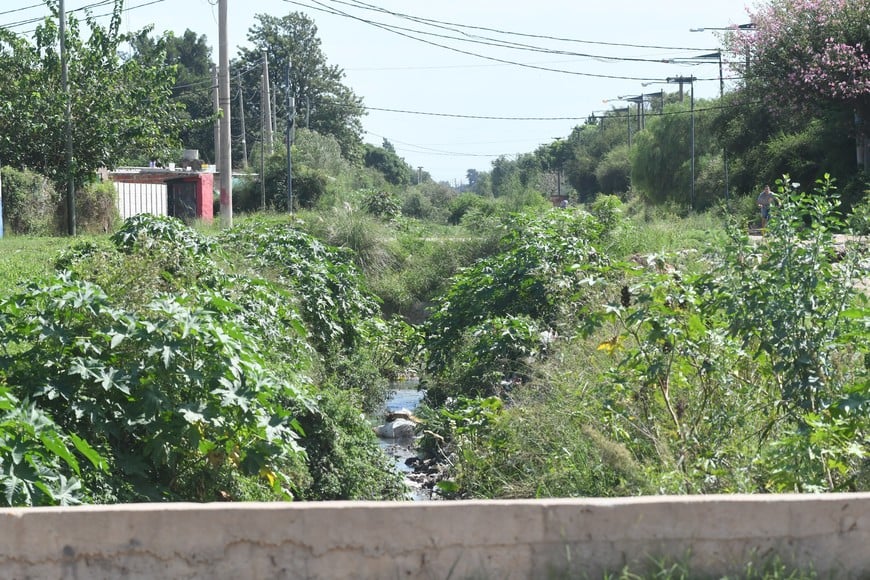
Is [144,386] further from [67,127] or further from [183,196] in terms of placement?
[183,196]

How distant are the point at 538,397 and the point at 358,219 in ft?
52.7

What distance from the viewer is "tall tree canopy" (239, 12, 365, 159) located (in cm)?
7519

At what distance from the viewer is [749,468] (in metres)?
6.65

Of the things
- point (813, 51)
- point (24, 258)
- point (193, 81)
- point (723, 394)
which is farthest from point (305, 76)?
point (723, 394)

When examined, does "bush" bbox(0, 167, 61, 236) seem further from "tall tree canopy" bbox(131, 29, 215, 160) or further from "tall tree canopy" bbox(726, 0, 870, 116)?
"tall tree canopy" bbox(131, 29, 215, 160)

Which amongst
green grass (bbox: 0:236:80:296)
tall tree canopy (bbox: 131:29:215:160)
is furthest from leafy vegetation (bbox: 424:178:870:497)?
tall tree canopy (bbox: 131:29:215:160)

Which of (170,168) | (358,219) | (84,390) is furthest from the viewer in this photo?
(170,168)

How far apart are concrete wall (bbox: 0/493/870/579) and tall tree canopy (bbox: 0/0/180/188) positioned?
22.6 m

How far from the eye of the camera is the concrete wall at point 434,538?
433cm

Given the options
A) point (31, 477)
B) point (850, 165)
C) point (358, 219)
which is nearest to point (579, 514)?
point (31, 477)

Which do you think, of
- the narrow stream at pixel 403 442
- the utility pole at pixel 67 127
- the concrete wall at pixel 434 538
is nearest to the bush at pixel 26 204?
the utility pole at pixel 67 127

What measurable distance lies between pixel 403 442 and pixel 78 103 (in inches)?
606

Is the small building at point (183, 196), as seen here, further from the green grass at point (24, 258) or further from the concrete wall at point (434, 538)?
the concrete wall at point (434, 538)

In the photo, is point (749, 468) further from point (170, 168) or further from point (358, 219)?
point (170, 168)
